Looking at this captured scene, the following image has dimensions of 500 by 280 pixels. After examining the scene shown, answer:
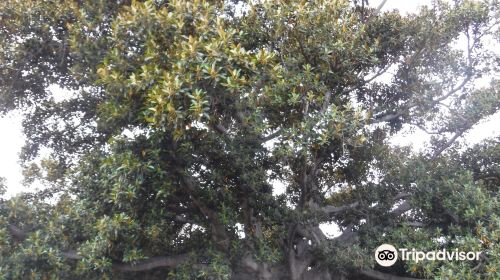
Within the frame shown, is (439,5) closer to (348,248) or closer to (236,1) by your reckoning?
(236,1)

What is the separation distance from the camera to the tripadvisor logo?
19.0 ft

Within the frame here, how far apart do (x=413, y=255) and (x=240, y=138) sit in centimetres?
283

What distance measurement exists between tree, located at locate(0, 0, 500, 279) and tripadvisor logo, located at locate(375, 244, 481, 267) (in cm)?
11

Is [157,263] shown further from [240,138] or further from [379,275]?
[379,275]

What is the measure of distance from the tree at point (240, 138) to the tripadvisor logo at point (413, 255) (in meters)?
0.11

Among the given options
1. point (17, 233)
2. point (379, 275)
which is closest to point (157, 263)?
point (17, 233)

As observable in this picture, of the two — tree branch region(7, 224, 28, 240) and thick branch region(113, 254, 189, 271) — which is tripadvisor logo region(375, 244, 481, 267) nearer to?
thick branch region(113, 254, 189, 271)

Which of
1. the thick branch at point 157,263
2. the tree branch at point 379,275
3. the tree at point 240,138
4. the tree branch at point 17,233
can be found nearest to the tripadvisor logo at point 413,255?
the tree at point 240,138

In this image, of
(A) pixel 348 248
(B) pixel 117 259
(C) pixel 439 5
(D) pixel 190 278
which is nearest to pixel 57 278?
(B) pixel 117 259

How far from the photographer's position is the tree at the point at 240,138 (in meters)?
5.34

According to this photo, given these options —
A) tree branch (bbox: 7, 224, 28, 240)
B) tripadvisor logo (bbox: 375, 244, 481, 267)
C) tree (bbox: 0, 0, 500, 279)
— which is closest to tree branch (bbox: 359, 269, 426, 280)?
tree (bbox: 0, 0, 500, 279)

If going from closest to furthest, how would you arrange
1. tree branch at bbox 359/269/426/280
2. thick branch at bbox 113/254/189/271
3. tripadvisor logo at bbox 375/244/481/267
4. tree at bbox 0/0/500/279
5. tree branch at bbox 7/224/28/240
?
1. tree at bbox 0/0/500/279
2. tripadvisor logo at bbox 375/244/481/267
3. tree branch at bbox 7/224/28/240
4. thick branch at bbox 113/254/189/271
5. tree branch at bbox 359/269/426/280

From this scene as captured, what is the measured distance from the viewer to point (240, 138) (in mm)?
6227

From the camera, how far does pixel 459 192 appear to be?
21.3 feet
